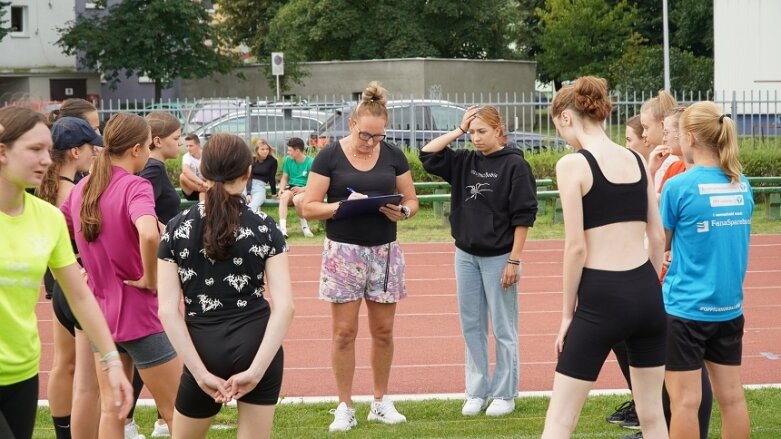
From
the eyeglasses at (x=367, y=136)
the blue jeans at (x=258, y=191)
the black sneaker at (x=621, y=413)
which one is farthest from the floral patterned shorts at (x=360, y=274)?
the blue jeans at (x=258, y=191)

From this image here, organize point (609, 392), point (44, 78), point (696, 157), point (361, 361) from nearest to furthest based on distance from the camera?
point (696, 157) < point (609, 392) < point (361, 361) < point (44, 78)

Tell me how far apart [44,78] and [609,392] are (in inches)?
1819

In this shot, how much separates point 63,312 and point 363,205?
6.25ft

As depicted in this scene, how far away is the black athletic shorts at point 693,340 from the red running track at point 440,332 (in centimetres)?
279

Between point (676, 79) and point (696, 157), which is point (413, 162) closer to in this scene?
point (696, 157)

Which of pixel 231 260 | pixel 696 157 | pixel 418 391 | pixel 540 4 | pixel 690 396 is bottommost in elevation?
pixel 418 391

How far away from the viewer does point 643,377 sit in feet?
16.1

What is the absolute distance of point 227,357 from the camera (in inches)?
172

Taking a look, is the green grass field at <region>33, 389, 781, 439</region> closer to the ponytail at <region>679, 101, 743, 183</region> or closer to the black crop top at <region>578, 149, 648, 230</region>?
the ponytail at <region>679, 101, 743, 183</region>

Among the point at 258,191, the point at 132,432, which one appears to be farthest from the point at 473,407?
A: the point at 258,191

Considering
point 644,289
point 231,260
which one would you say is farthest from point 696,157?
point 231,260

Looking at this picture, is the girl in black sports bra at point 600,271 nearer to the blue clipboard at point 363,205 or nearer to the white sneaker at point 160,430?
the blue clipboard at point 363,205

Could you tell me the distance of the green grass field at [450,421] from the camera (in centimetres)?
658

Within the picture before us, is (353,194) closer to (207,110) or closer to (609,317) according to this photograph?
(609,317)
